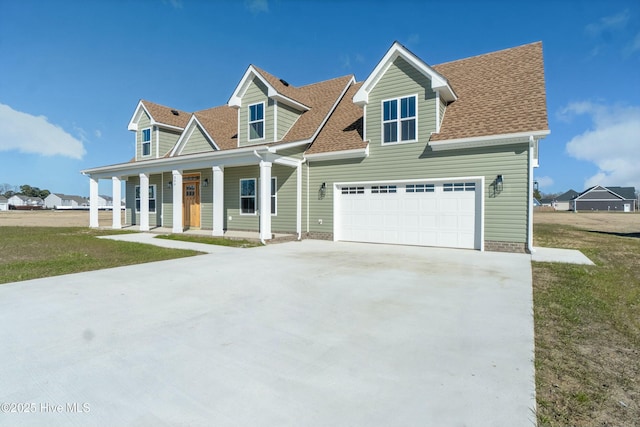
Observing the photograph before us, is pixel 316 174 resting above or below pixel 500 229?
above

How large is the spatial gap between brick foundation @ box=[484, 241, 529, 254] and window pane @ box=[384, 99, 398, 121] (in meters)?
5.48

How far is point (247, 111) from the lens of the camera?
50.0ft

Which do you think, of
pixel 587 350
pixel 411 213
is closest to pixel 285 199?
pixel 411 213

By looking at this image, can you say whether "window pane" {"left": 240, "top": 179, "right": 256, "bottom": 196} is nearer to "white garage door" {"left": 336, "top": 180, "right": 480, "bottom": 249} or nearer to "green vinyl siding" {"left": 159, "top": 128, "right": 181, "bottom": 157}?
"white garage door" {"left": 336, "top": 180, "right": 480, "bottom": 249}

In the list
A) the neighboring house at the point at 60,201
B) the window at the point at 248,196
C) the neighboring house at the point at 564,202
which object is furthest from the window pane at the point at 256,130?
the neighboring house at the point at 60,201

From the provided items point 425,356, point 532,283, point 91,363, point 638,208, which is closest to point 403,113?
point 532,283

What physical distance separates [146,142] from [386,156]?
581 inches

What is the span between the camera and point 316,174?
13.6 m

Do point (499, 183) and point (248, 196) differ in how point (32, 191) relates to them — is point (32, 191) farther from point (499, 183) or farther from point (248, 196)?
→ point (499, 183)

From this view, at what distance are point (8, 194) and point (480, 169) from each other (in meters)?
137

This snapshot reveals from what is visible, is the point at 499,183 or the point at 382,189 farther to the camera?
the point at 382,189

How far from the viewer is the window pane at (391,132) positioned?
39.1ft

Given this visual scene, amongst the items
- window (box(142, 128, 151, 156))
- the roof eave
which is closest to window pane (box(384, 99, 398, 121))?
the roof eave

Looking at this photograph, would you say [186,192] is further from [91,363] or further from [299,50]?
[91,363]
